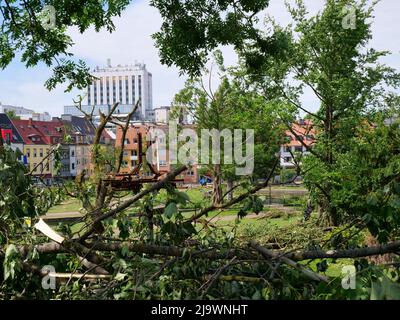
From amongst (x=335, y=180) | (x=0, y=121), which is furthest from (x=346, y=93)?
(x=0, y=121)

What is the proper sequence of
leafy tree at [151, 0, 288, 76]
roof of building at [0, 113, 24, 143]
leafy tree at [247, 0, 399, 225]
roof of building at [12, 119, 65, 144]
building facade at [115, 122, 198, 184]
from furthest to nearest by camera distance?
1. roof of building at [12, 119, 65, 144]
2. roof of building at [0, 113, 24, 143]
3. leafy tree at [247, 0, 399, 225]
4. leafy tree at [151, 0, 288, 76]
5. building facade at [115, 122, 198, 184]

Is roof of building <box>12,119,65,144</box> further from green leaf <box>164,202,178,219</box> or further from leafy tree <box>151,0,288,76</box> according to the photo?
green leaf <box>164,202,178,219</box>

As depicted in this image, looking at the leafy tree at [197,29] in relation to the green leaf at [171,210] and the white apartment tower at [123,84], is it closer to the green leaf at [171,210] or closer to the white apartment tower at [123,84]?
the green leaf at [171,210]

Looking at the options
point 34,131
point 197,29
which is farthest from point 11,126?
point 197,29

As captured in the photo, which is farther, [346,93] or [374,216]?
[346,93]

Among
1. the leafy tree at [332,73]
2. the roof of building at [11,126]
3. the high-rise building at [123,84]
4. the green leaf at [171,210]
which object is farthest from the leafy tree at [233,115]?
the high-rise building at [123,84]

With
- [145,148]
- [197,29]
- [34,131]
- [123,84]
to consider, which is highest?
[123,84]

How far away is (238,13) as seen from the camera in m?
7.87

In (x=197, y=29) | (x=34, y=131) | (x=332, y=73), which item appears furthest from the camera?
(x=34, y=131)

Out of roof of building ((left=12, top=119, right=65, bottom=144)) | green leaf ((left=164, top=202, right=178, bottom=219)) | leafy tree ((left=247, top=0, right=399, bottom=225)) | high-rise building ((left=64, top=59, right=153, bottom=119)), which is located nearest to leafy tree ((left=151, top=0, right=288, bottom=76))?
green leaf ((left=164, top=202, right=178, bottom=219))

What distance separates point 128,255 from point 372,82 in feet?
58.0

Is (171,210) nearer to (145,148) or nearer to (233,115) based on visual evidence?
(145,148)
